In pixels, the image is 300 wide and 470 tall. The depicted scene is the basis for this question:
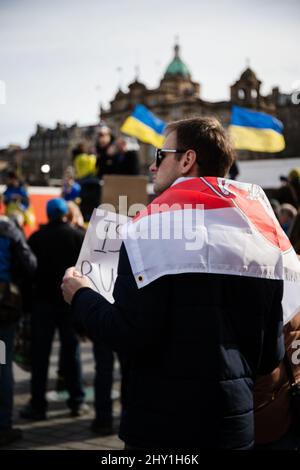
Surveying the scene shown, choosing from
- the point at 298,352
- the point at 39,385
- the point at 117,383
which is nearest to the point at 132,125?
the point at 117,383

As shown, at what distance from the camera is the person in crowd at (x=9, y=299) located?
545 cm

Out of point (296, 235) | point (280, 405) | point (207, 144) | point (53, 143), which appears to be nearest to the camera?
point (207, 144)

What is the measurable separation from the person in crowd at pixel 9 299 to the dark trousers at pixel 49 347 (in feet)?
2.48

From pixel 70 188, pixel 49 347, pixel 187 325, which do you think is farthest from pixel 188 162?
pixel 70 188

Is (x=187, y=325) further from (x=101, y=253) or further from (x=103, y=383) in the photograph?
(x=103, y=383)

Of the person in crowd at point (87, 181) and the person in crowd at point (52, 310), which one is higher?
the person in crowd at point (87, 181)

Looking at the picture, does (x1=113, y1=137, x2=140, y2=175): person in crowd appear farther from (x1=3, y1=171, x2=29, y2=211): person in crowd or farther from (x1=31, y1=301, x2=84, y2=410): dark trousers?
(x1=3, y1=171, x2=29, y2=211): person in crowd

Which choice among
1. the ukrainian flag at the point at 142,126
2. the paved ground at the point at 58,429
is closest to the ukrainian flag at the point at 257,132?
the ukrainian flag at the point at 142,126

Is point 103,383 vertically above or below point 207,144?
below

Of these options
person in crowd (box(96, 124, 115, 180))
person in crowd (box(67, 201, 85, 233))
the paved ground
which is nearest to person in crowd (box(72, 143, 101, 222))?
person in crowd (box(96, 124, 115, 180))

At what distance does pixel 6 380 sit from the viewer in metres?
5.49

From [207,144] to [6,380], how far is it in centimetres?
363

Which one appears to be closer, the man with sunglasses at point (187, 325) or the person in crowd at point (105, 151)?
the man with sunglasses at point (187, 325)

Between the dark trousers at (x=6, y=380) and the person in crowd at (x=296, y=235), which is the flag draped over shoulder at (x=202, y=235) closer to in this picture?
the person in crowd at (x=296, y=235)
